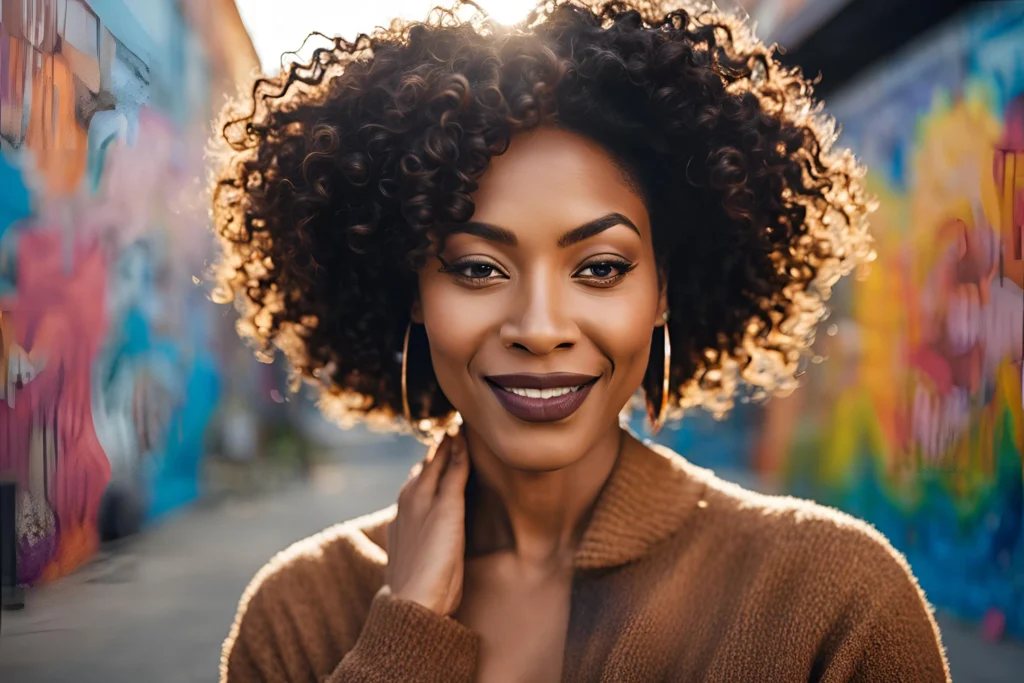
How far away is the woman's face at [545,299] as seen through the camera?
5.27ft

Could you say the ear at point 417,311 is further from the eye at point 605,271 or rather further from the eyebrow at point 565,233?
the eye at point 605,271

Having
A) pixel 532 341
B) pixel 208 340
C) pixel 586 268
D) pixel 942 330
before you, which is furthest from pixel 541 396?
pixel 208 340

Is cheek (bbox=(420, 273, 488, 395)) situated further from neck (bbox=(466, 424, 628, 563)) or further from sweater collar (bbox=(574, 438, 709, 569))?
sweater collar (bbox=(574, 438, 709, 569))

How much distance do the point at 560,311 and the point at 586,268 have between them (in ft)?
0.32

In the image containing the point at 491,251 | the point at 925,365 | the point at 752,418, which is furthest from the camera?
the point at 752,418

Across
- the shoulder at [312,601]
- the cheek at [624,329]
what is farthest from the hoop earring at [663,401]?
the shoulder at [312,601]

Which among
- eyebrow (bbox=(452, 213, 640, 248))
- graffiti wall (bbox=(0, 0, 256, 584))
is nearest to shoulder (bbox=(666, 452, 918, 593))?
eyebrow (bbox=(452, 213, 640, 248))

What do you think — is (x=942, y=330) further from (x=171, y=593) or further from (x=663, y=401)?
(x=171, y=593)

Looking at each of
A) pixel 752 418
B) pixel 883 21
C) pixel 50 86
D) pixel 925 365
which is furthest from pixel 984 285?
pixel 752 418

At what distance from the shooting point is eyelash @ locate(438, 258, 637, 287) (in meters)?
1.64

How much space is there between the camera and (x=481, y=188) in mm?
1659

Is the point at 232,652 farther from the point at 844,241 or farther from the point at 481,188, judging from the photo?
the point at 844,241

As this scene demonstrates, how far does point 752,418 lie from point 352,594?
28.9ft

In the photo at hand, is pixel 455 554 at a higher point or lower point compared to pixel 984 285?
lower
